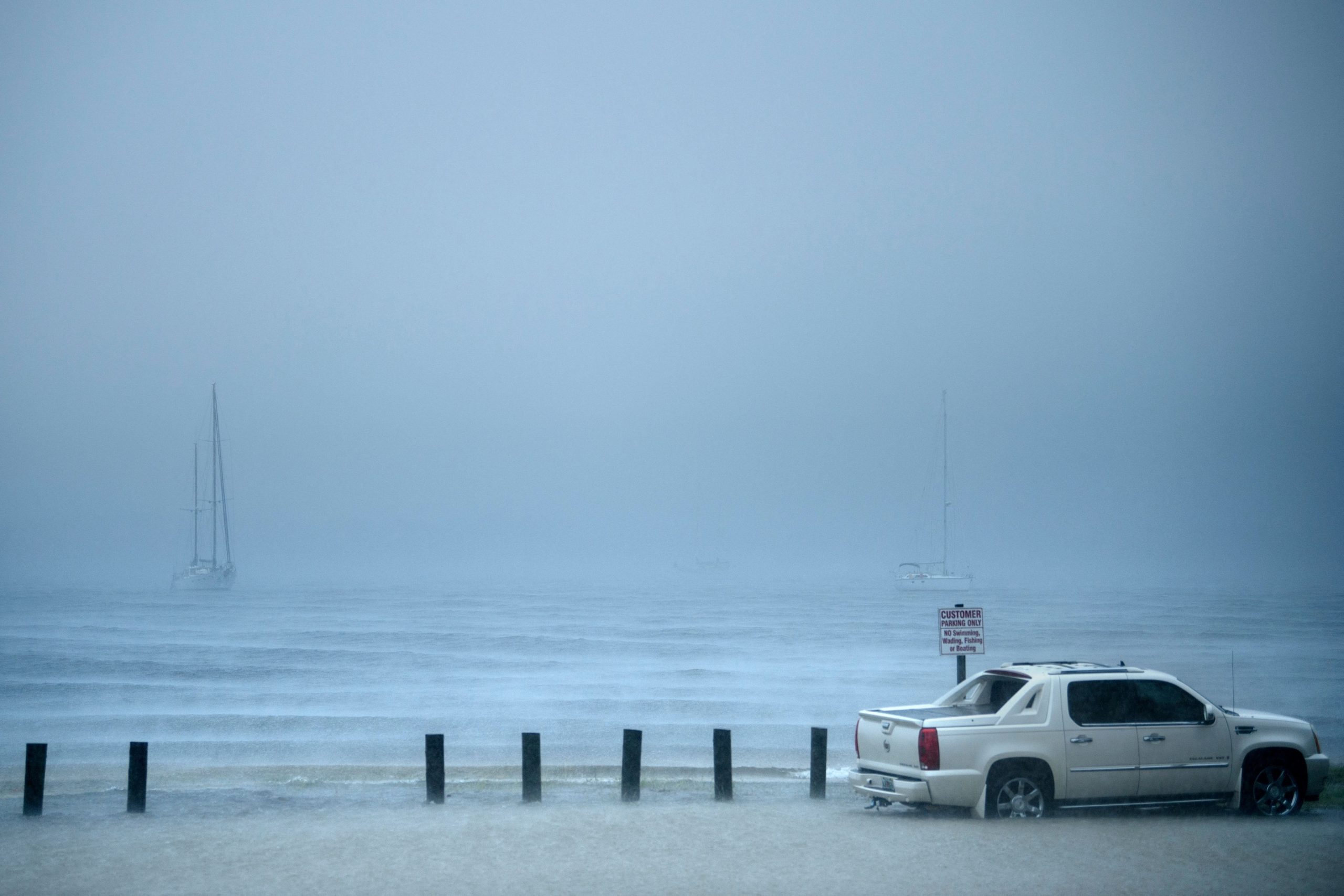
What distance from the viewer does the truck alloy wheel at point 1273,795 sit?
A: 38.1 ft

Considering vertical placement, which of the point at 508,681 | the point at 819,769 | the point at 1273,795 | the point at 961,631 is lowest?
the point at 508,681

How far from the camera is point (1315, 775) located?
11.7 meters

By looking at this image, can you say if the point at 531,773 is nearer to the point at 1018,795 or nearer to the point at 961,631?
the point at 1018,795

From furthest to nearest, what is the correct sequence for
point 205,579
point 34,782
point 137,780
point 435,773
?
point 205,579
point 435,773
point 137,780
point 34,782

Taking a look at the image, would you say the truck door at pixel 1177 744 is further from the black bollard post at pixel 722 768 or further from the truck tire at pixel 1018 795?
the black bollard post at pixel 722 768

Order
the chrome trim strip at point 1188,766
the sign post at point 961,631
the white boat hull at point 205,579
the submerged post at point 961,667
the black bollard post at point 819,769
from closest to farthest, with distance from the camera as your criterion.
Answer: the chrome trim strip at point 1188,766 → the black bollard post at point 819,769 → the sign post at point 961,631 → the submerged post at point 961,667 → the white boat hull at point 205,579

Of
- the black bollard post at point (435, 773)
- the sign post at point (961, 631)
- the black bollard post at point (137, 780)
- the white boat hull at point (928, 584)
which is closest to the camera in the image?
the black bollard post at point (137, 780)

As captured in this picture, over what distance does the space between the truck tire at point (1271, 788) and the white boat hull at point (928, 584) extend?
135 metres

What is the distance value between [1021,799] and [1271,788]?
2707 mm

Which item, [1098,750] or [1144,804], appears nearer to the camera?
[1098,750]

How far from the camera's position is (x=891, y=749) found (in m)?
11.6

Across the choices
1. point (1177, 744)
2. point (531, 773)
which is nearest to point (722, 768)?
point (531, 773)

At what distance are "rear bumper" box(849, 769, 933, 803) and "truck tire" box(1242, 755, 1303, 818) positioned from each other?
340cm

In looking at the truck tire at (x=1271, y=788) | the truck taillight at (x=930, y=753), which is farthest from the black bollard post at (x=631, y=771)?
the truck tire at (x=1271, y=788)
